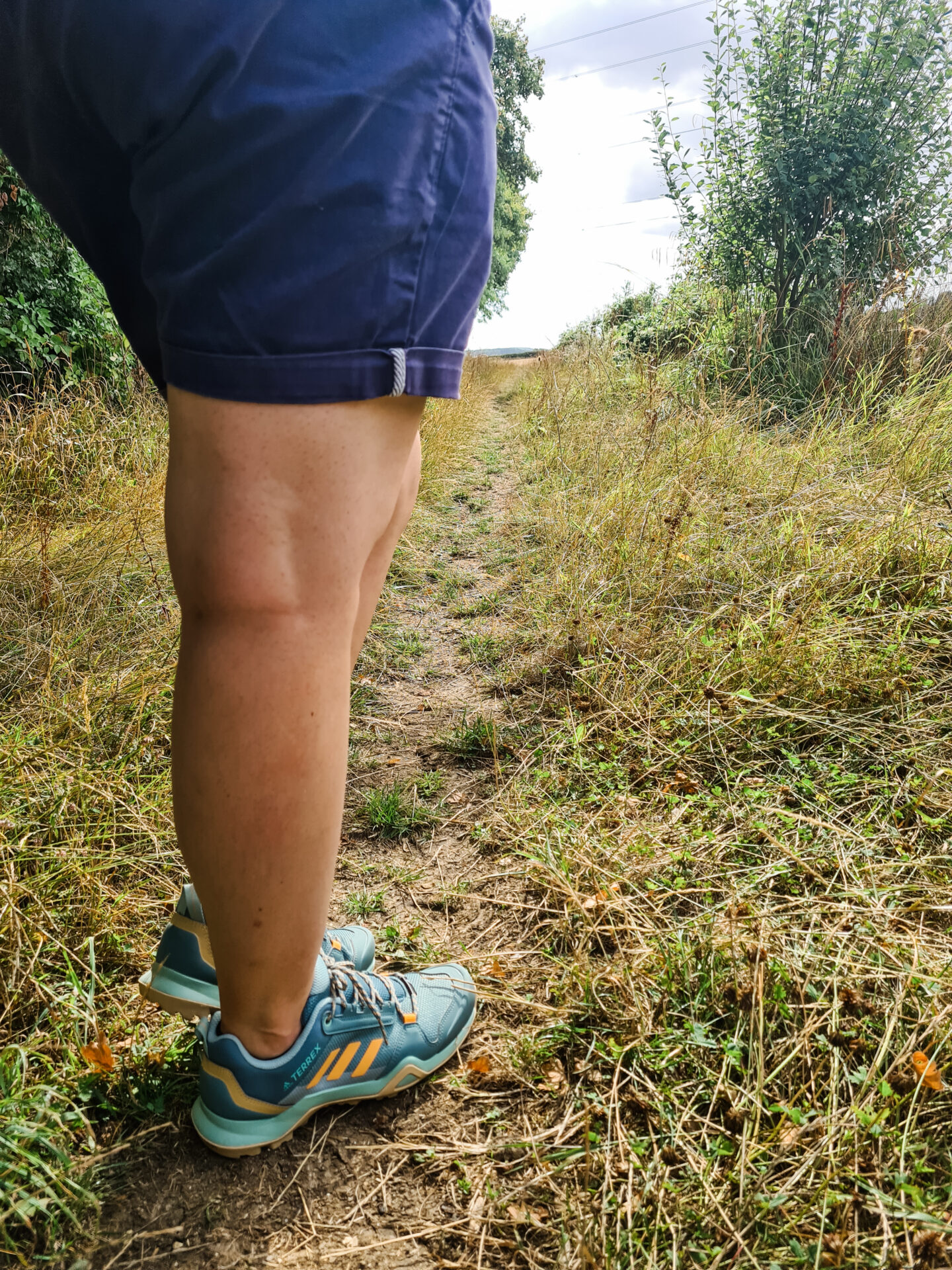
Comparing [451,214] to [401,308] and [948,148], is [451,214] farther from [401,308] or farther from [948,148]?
[948,148]

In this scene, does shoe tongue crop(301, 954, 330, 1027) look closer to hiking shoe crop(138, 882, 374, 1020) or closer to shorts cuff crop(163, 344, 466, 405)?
hiking shoe crop(138, 882, 374, 1020)

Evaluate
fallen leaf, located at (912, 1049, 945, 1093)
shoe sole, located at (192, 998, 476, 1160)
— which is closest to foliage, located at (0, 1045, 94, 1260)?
shoe sole, located at (192, 998, 476, 1160)

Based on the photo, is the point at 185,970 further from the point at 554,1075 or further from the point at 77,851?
the point at 554,1075

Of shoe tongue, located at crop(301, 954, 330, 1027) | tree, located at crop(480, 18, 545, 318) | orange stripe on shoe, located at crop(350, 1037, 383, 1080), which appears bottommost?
orange stripe on shoe, located at crop(350, 1037, 383, 1080)

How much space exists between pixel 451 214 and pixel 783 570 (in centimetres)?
210

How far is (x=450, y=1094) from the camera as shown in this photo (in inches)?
45.0

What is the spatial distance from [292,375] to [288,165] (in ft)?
0.56

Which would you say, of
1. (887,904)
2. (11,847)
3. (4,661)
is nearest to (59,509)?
(4,661)

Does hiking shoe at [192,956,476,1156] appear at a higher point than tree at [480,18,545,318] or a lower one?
lower

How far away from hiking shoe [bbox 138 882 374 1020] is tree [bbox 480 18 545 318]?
864 inches

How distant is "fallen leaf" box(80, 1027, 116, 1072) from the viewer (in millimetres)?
1050

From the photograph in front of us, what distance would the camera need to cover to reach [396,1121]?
1099mm

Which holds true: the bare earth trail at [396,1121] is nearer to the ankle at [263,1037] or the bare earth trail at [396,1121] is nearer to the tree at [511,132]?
the ankle at [263,1037]

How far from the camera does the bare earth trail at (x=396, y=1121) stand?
3.03 feet
